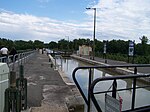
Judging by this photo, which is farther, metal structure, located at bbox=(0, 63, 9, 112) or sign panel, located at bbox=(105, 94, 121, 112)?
metal structure, located at bbox=(0, 63, 9, 112)

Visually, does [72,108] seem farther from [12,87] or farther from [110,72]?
[110,72]

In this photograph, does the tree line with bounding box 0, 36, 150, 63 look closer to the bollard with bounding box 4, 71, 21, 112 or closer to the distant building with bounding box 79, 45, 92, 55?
the distant building with bounding box 79, 45, 92, 55

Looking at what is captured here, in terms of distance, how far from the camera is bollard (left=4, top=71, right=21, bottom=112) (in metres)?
4.48

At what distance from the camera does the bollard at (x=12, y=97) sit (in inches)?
176

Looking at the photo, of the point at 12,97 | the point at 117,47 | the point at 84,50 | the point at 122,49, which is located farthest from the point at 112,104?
the point at 117,47

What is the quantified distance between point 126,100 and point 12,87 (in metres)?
5.55

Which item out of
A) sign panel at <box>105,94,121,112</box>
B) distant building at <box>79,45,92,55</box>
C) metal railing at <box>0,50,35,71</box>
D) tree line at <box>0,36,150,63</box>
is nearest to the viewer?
sign panel at <box>105,94,121,112</box>

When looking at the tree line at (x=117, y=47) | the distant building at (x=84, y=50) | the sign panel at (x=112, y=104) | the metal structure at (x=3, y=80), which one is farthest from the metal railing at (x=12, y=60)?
the distant building at (x=84, y=50)

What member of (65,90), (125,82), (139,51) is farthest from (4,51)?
(139,51)

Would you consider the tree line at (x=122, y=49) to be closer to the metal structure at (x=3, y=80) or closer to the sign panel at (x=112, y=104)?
the metal structure at (x=3, y=80)

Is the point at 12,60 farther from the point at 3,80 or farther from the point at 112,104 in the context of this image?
the point at 112,104

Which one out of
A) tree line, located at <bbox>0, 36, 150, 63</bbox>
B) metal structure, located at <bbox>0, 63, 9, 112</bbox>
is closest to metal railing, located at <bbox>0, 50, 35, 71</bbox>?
metal structure, located at <bbox>0, 63, 9, 112</bbox>

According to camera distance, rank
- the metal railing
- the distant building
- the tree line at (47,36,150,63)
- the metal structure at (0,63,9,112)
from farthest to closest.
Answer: the distant building, the tree line at (47,36,150,63), the metal railing, the metal structure at (0,63,9,112)

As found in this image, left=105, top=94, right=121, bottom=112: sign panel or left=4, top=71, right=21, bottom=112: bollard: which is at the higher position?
left=105, top=94, right=121, bottom=112: sign panel
